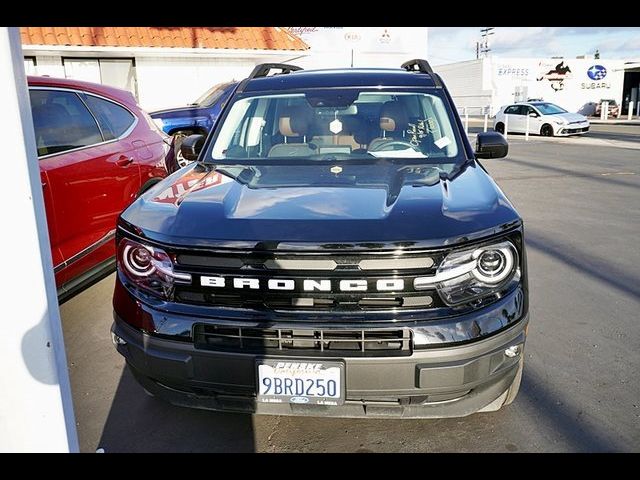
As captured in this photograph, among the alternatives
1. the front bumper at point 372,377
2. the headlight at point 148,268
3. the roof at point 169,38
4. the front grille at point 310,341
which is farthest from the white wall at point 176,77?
the front grille at point 310,341

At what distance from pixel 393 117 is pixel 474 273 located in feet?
5.70

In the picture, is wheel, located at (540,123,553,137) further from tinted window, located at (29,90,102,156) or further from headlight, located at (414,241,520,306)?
headlight, located at (414,241,520,306)

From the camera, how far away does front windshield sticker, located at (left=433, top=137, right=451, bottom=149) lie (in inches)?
139

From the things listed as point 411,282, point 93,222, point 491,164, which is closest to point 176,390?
point 411,282

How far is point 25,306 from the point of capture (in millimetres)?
1812

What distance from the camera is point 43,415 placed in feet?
6.24

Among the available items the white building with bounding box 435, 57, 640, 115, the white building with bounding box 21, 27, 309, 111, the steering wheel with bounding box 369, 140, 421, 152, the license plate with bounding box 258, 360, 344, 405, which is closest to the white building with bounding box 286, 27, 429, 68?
the white building with bounding box 21, 27, 309, 111

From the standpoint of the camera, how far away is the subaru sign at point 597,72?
46281 mm

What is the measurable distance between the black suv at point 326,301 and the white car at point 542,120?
23571mm

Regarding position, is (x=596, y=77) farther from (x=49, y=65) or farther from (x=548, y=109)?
(x=49, y=65)

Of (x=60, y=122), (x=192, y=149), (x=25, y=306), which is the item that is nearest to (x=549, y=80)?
(x=192, y=149)

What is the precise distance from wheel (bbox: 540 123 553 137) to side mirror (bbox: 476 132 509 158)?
2228 centimetres
